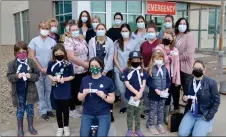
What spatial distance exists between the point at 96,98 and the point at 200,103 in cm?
169

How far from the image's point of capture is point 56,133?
4332mm

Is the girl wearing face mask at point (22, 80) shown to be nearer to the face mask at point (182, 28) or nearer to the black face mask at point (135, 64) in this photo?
the black face mask at point (135, 64)

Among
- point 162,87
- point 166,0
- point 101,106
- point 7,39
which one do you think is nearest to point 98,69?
point 101,106

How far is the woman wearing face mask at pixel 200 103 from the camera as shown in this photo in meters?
4.10

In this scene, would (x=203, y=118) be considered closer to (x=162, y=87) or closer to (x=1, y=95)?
(x=162, y=87)

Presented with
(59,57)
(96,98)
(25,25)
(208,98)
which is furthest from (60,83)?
(25,25)

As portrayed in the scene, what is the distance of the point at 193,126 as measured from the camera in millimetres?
4277

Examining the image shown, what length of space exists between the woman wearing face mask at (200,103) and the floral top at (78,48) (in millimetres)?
2000

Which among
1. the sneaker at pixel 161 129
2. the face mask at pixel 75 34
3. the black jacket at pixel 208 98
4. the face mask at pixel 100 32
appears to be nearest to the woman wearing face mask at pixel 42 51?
the face mask at pixel 75 34

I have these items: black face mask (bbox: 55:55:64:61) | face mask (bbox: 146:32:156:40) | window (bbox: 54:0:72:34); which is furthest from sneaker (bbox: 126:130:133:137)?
window (bbox: 54:0:72:34)

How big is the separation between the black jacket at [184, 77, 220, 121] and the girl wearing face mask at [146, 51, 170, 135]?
22.7 inches

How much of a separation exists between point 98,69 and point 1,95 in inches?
175

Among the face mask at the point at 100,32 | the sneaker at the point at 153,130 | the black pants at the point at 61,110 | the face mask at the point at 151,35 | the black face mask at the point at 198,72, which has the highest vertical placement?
the face mask at the point at 100,32

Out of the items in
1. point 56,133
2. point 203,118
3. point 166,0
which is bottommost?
point 56,133
